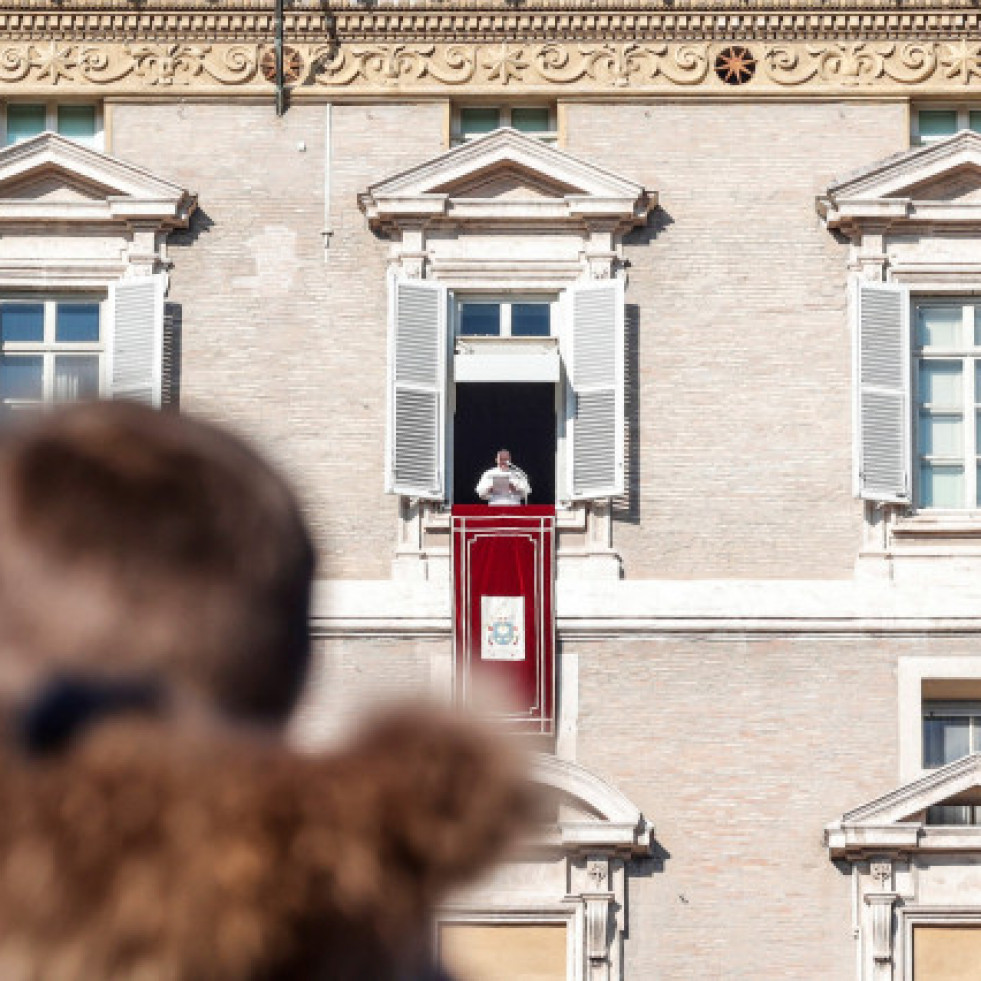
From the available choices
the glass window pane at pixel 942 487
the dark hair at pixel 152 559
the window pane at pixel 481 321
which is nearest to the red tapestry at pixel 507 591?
the window pane at pixel 481 321

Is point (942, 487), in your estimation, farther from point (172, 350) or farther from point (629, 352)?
point (172, 350)

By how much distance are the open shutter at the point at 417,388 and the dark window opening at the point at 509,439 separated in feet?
3.18

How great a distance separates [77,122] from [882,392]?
20.9ft

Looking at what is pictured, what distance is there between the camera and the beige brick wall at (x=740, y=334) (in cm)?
2152

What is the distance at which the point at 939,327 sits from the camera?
21.6 metres

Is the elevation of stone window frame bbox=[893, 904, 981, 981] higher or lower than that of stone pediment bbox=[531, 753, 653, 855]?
lower

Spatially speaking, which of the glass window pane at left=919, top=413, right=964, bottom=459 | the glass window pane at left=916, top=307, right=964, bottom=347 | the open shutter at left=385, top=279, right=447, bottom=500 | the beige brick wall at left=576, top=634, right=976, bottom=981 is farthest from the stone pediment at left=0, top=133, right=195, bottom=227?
the glass window pane at left=919, top=413, right=964, bottom=459

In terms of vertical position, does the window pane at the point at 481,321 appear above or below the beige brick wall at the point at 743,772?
above

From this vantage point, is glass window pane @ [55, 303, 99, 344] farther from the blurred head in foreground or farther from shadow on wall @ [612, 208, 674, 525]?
the blurred head in foreground

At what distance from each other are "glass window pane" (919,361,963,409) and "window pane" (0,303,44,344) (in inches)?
251

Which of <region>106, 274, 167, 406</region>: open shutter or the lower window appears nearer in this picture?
the lower window

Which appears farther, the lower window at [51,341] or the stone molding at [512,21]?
the stone molding at [512,21]

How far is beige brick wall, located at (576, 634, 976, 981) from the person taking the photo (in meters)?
20.9

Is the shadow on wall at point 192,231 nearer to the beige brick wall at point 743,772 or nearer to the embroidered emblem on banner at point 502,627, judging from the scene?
the embroidered emblem on banner at point 502,627
